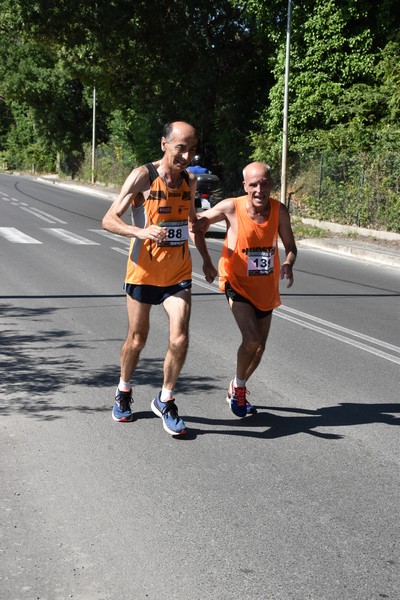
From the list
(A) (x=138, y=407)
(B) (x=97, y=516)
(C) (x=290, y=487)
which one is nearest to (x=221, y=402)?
(A) (x=138, y=407)

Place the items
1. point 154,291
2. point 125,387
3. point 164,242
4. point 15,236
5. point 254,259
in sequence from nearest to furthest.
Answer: point 164,242 < point 154,291 < point 125,387 < point 254,259 < point 15,236

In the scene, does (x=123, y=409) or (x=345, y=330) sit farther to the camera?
(x=345, y=330)

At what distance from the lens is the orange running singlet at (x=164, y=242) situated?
18.7ft

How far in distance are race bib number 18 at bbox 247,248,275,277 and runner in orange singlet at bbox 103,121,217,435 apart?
451 mm

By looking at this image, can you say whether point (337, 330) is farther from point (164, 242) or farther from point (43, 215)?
point (43, 215)

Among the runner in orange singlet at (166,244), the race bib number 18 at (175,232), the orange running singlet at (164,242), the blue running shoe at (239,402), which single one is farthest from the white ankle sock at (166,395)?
the race bib number 18 at (175,232)

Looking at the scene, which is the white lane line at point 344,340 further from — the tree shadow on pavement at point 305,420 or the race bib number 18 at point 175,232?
the race bib number 18 at point 175,232

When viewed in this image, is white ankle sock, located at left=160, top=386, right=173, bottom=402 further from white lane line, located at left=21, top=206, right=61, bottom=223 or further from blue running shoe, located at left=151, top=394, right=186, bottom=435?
white lane line, located at left=21, top=206, right=61, bottom=223

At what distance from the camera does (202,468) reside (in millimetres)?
5062

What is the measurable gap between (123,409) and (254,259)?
1288 mm

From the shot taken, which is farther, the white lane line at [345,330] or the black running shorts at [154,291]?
the white lane line at [345,330]

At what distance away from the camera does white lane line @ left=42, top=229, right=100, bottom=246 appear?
1843cm

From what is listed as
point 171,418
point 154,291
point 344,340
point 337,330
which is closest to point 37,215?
point 337,330

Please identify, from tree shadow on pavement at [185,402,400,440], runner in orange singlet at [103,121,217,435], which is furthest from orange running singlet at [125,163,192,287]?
tree shadow on pavement at [185,402,400,440]
